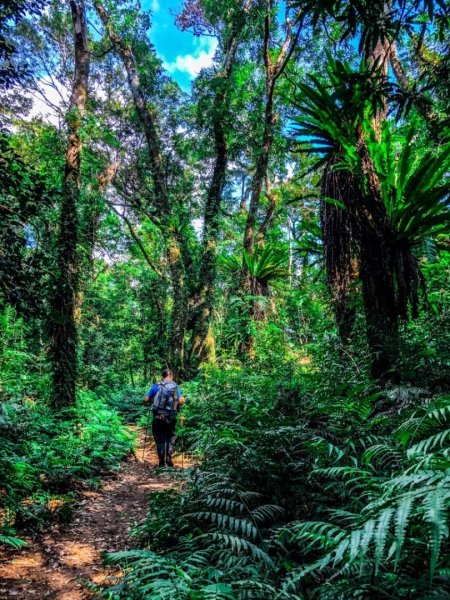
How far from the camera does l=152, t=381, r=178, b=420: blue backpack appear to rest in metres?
6.26

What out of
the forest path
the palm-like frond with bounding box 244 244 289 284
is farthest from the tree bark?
the forest path

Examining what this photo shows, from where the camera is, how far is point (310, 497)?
2889 millimetres

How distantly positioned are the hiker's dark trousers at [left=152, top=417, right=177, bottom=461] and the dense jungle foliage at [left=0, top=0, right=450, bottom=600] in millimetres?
513

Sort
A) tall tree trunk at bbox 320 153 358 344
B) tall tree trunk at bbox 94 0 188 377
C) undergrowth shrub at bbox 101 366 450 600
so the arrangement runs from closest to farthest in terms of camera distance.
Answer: undergrowth shrub at bbox 101 366 450 600
tall tree trunk at bbox 320 153 358 344
tall tree trunk at bbox 94 0 188 377

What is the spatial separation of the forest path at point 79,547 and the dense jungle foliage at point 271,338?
0.66 ft

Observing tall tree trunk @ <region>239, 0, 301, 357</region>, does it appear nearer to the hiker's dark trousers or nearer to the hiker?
the hiker

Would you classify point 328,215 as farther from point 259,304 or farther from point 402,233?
point 259,304

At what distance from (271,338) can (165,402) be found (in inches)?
148

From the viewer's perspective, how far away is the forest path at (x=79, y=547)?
282 cm

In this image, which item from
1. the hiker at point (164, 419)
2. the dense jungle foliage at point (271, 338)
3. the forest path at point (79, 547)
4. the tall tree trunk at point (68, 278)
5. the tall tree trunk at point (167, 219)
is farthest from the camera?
the tall tree trunk at point (167, 219)

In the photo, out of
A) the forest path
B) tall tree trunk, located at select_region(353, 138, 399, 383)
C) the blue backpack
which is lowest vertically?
the forest path

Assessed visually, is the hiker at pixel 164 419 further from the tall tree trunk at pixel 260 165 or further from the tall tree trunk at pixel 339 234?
the tall tree trunk at pixel 260 165

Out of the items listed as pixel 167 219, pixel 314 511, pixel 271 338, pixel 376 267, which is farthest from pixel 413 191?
pixel 167 219

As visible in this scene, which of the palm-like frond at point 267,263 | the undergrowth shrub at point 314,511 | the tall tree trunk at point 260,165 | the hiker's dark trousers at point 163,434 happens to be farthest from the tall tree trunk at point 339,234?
the tall tree trunk at point 260,165
